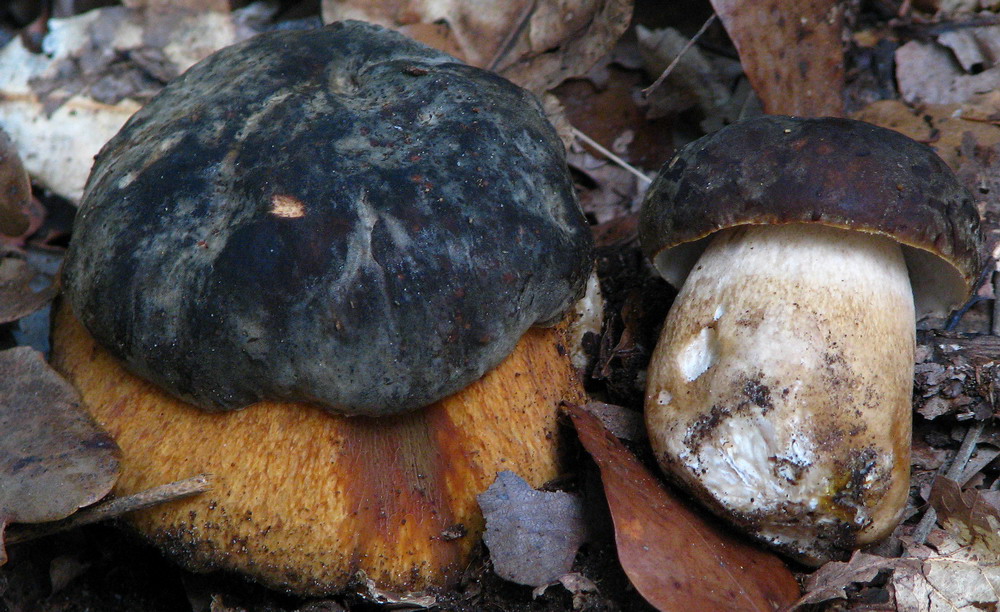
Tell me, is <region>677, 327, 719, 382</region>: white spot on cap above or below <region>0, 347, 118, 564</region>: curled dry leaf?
above

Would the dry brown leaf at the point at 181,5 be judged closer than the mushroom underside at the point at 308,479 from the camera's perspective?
No

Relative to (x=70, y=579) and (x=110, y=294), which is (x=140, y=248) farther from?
(x=70, y=579)

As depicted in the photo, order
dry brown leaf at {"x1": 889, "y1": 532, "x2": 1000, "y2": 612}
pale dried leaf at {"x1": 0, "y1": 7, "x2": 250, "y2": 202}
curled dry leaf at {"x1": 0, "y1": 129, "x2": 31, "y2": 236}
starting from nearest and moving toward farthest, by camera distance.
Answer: dry brown leaf at {"x1": 889, "y1": 532, "x2": 1000, "y2": 612}, curled dry leaf at {"x1": 0, "y1": 129, "x2": 31, "y2": 236}, pale dried leaf at {"x1": 0, "y1": 7, "x2": 250, "y2": 202}

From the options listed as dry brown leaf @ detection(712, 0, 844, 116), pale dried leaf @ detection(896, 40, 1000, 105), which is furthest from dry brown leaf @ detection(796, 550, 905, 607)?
pale dried leaf @ detection(896, 40, 1000, 105)

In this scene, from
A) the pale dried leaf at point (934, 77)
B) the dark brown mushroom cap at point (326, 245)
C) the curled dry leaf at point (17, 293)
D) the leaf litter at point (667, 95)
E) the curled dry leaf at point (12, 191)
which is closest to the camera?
the dark brown mushroom cap at point (326, 245)

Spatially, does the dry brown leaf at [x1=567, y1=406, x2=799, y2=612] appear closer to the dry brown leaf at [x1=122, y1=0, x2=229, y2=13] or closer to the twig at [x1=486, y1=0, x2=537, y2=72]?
the twig at [x1=486, y1=0, x2=537, y2=72]

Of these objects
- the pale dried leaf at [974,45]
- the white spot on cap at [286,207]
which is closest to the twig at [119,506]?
the white spot on cap at [286,207]

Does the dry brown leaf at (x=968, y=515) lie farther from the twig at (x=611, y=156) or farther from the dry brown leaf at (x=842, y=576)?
the twig at (x=611, y=156)
